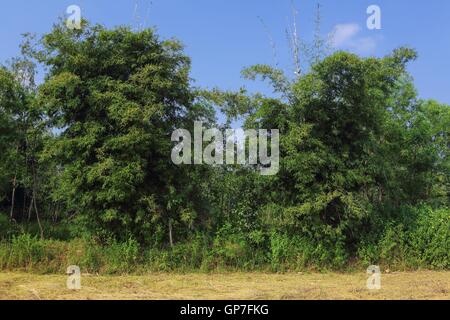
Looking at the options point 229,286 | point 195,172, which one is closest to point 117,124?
point 195,172

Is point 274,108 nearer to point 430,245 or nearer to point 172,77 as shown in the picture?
point 172,77

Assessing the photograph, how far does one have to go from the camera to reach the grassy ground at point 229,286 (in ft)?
23.4

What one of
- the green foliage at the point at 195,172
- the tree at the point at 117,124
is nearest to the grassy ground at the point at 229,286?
the green foliage at the point at 195,172

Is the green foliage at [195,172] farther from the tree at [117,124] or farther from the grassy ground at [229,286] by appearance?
the grassy ground at [229,286]

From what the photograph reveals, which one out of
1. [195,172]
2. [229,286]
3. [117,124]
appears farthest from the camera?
[195,172]

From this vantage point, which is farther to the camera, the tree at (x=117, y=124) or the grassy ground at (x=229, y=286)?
the tree at (x=117, y=124)

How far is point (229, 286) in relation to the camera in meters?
7.99

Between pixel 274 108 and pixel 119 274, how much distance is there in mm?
4378

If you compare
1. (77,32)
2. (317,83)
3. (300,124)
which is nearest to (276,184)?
(300,124)

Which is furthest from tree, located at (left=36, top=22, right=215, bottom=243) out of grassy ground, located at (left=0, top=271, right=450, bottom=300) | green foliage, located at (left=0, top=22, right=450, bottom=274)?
grassy ground, located at (left=0, top=271, right=450, bottom=300)

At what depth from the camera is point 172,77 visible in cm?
978

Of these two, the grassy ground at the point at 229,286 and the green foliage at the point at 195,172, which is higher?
the green foliage at the point at 195,172

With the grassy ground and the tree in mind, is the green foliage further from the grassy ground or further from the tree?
the grassy ground

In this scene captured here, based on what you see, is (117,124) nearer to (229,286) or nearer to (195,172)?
(195,172)
